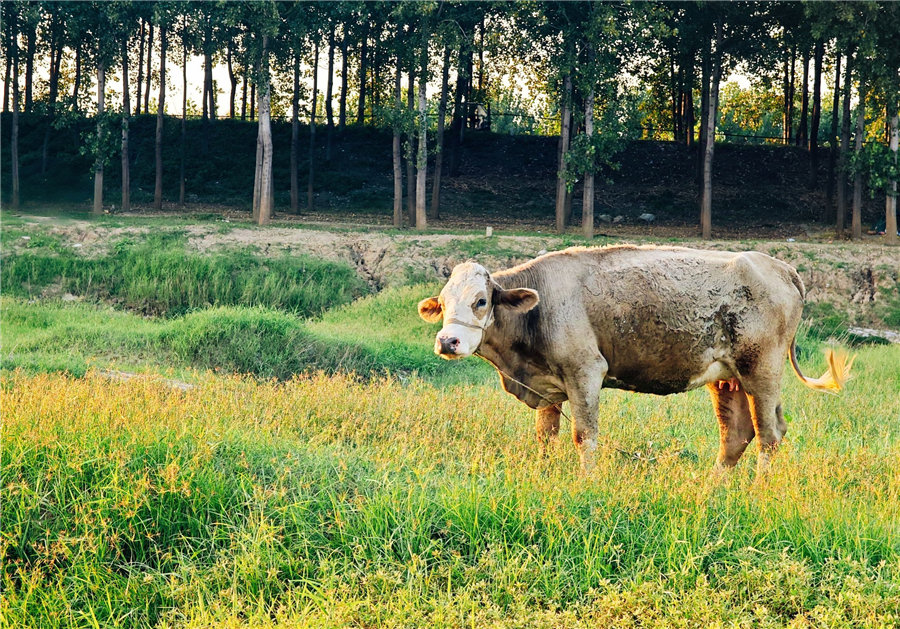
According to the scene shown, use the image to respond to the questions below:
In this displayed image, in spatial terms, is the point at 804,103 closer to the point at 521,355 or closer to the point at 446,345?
the point at 521,355

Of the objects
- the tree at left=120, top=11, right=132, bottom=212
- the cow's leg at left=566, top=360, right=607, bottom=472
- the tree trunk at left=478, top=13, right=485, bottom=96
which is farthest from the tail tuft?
the tree at left=120, top=11, right=132, bottom=212

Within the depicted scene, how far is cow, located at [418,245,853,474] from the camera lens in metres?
7.71

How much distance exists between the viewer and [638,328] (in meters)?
7.86

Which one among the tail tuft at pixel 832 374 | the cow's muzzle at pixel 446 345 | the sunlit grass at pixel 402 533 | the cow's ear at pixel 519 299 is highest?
the cow's ear at pixel 519 299

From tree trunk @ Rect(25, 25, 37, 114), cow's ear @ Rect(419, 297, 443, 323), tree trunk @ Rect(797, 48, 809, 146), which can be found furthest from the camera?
tree trunk @ Rect(797, 48, 809, 146)

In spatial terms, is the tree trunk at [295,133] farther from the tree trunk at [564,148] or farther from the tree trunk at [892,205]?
the tree trunk at [892,205]

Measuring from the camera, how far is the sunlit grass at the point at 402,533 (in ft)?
18.9

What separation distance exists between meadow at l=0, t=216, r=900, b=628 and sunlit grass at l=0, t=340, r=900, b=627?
0.9 inches

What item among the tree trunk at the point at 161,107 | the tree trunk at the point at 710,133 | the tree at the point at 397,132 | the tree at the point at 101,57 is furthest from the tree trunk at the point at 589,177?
the tree at the point at 101,57

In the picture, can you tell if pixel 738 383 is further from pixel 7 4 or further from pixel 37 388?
pixel 7 4

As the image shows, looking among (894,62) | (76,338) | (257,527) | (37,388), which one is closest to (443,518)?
(257,527)

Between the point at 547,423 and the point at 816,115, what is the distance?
35461 mm

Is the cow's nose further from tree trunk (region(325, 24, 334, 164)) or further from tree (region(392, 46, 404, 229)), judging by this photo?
tree trunk (region(325, 24, 334, 164))

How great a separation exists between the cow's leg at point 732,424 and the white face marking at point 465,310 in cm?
280
